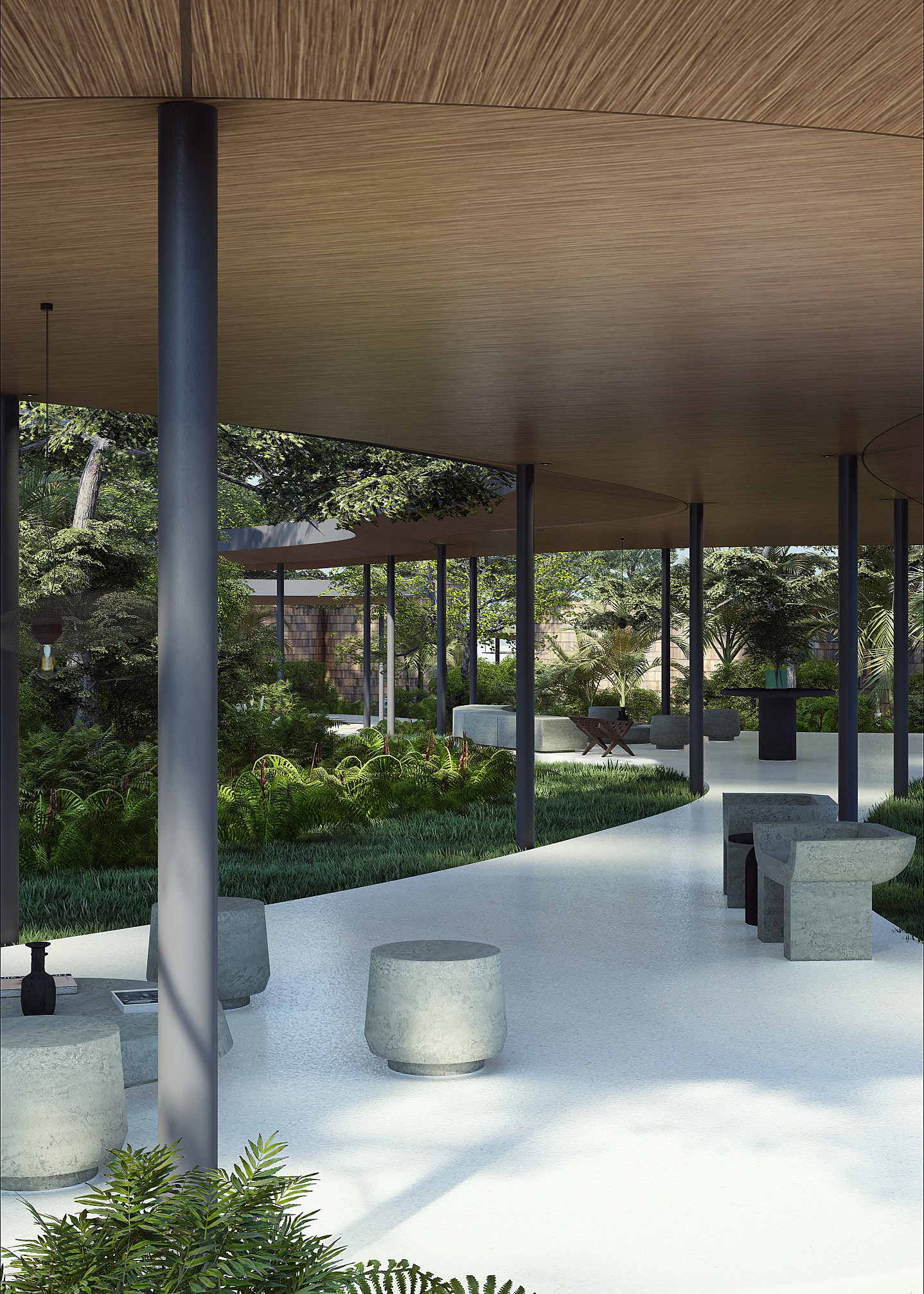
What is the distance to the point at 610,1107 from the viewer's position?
16.6ft

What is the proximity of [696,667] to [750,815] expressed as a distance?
6216 mm

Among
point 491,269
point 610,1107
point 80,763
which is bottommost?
point 610,1107

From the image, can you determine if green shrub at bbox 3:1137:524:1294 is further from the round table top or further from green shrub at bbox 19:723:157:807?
the round table top

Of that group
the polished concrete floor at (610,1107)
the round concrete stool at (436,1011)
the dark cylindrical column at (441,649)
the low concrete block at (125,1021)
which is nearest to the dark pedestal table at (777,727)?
the dark cylindrical column at (441,649)

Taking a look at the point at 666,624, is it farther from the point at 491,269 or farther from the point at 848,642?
the point at 491,269

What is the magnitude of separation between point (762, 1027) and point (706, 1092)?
3.38ft

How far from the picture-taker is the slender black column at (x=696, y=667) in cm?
1491

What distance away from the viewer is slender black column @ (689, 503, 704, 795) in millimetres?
14906

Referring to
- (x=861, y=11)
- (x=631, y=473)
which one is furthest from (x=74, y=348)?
(x=631, y=473)

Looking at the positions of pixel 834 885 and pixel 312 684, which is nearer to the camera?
pixel 834 885

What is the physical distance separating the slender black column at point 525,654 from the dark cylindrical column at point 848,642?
8.64 feet

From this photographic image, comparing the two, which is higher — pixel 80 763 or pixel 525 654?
pixel 525 654

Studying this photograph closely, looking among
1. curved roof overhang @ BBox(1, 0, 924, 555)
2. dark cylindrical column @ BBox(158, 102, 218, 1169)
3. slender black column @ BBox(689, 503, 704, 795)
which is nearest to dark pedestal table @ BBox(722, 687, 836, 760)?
slender black column @ BBox(689, 503, 704, 795)

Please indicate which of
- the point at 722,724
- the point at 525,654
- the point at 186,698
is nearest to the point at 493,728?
the point at 722,724
